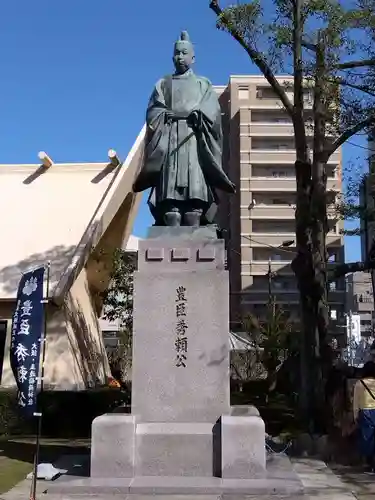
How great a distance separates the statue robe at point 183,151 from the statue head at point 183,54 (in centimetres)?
34

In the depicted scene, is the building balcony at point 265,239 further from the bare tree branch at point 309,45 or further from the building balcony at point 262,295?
the bare tree branch at point 309,45

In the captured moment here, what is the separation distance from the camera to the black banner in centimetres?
694

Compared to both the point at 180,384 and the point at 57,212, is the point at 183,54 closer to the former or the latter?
the point at 180,384

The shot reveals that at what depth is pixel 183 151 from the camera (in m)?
8.20

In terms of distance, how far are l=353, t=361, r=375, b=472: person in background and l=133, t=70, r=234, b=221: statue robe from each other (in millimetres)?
3718

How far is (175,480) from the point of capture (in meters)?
6.82

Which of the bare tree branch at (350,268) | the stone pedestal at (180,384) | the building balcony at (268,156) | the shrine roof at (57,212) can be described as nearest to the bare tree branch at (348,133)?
the bare tree branch at (350,268)

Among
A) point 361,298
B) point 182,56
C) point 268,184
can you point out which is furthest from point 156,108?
point 361,298

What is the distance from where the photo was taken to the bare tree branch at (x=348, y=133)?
12227 millimetres

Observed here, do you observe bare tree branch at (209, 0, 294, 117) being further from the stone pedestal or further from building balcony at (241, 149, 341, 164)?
building balcony at (241, 149, 341, 164)

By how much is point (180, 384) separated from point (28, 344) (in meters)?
1.85

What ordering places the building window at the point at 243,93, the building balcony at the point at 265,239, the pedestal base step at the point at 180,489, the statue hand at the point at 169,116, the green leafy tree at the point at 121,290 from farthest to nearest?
1. the building window at the point at 243,93
2. the building balcony at the point at 265,239
3. the green leafy tree at the point at 121,290
4. the statue hand at the point at 169,116
5. the pedestal base step at the point at 180,489

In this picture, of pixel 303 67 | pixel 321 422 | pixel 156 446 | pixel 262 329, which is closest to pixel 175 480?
pixel 156 446

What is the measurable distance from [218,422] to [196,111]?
3.99 m
